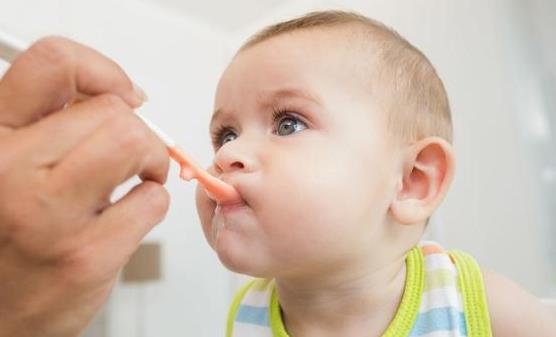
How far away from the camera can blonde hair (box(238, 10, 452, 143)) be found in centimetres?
61

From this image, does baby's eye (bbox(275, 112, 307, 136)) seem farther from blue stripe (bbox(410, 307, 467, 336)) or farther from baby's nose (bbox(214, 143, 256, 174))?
blue stripe (bbox(410, 307, 467, 336))

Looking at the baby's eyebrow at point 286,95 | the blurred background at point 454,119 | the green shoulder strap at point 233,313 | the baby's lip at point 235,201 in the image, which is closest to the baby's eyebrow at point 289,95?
the baby's eyebrow at point 286,95

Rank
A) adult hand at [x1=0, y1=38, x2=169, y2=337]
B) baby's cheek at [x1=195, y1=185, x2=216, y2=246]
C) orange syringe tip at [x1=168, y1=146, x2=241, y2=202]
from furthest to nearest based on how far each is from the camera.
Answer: baby's cheek at [x1=195, y1=185, x2=216, y2=246]
orange syringe tip at [x1=168, y1=146, x2=241, y2=202]
adult hand at [x1=0, y1=38, x2=169, y2=337]

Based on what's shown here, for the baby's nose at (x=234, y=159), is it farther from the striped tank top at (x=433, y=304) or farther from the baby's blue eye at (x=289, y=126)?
the striped tank top at (x=433, y=304)


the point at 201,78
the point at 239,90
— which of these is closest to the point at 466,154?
the point at 239,90

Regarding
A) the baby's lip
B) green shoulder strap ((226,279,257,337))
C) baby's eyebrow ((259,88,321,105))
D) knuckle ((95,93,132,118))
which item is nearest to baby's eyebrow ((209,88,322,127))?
baby's eyebrow ((259,88,321,105))

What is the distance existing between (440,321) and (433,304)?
3 centimetres

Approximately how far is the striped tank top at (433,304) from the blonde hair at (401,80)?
199 millimetres

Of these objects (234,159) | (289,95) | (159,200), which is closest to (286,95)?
(289,95)

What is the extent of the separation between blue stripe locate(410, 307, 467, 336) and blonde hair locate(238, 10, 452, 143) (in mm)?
254

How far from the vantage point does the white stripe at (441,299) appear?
65cm

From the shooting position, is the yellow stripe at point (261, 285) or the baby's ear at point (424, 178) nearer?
the baby's ear at point (424, 178)

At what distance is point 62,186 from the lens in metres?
0.33

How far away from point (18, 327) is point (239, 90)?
36 centimetres
